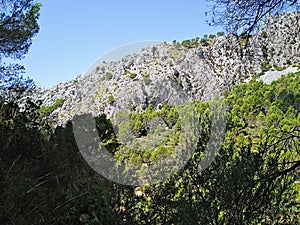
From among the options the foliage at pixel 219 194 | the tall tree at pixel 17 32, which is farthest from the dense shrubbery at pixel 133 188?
the tall tree at pixel 17 32

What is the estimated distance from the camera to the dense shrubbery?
1.29 meters

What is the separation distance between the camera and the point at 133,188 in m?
2.58

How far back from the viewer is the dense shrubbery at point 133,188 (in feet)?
4.24

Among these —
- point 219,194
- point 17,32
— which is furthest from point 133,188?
point 17,32

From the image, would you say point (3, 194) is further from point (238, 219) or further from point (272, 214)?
point (272, 214)

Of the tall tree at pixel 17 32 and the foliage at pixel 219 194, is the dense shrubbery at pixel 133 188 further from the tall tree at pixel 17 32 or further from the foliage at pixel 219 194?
the tall tree at pixel 17 32

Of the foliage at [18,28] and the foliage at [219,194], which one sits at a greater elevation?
the foliage at [18,28]

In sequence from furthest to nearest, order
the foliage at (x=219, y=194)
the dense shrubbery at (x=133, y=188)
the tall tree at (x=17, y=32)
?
the tall tree at (x=17, y=32), the foliage at (x=219, y=194), the dense shrubbery at (x=133, y=188)

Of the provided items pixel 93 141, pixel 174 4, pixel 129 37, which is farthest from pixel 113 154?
pixel 129 37

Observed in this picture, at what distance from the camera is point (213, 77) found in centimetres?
3169

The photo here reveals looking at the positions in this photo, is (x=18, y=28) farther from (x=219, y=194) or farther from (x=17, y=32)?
(x=219, y=194)

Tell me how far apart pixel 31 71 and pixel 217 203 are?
3.05 meters

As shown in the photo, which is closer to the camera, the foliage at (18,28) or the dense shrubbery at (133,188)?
the dense shrubbery at (133,188)

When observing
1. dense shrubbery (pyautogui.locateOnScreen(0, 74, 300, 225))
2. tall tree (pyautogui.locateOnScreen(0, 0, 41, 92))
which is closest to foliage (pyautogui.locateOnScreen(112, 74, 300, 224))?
dense shrubbery (pyautogui.locateOnScreen(0, 74, 300, 225))
